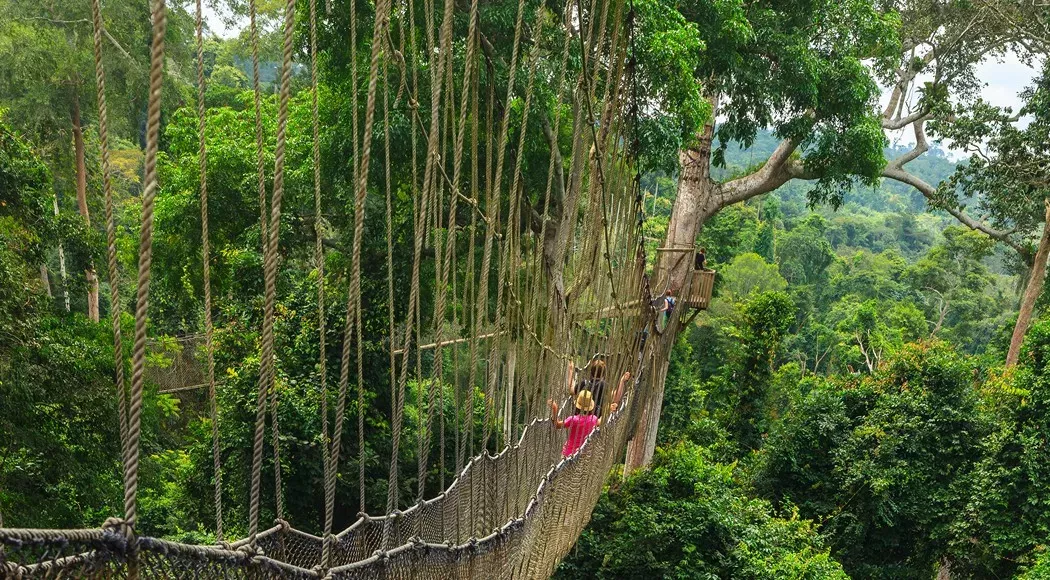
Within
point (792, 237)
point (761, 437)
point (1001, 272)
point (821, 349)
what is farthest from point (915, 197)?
point (761, 437)

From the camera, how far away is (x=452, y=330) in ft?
12.2

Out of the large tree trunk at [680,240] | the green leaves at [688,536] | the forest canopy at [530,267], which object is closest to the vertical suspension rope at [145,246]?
the forest canopy at [530,267]

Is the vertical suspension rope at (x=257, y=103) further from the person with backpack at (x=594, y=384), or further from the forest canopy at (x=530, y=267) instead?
the person with backpack at (x=594, y=384)

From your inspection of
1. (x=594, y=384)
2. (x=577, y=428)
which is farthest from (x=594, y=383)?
(x=577, y=428)

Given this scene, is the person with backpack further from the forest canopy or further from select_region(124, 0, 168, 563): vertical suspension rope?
select_region(124, 0, 168, 563): vertical suspension rope

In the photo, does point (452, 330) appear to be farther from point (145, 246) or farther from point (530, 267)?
point (145, 246)

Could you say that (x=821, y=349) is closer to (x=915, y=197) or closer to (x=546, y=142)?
(x=546, y=142)

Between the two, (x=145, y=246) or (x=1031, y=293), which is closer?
(x=145, y=246)

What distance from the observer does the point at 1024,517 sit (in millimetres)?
6367

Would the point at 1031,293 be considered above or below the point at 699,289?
above

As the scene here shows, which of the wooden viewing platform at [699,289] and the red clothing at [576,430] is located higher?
the wooden viewing platform at [699,289]

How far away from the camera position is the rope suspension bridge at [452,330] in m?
1.04

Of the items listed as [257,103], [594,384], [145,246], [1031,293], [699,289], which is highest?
[257,103]

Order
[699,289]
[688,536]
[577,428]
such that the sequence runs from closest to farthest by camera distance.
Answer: [577,428]
[688,536]
[699,289]
